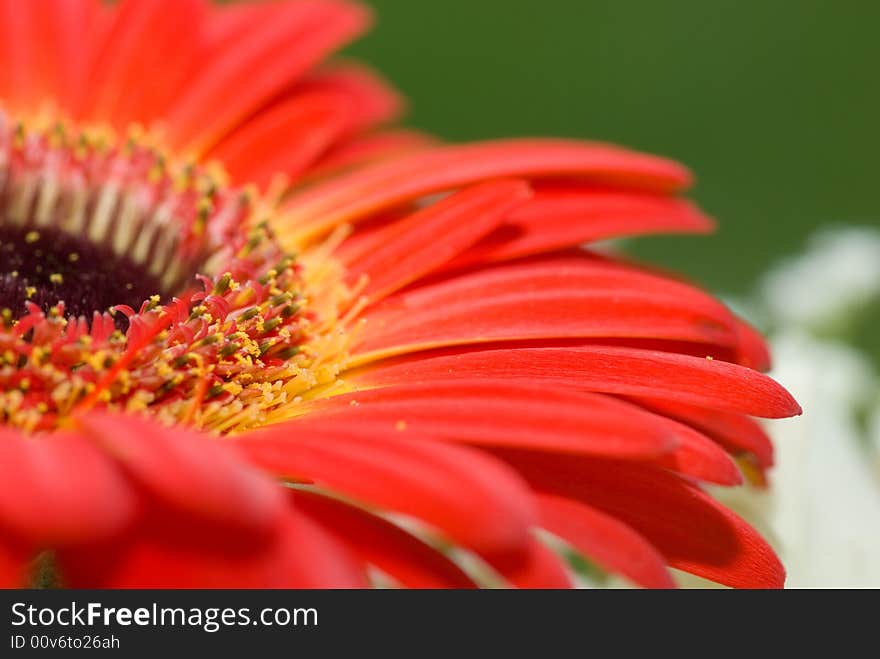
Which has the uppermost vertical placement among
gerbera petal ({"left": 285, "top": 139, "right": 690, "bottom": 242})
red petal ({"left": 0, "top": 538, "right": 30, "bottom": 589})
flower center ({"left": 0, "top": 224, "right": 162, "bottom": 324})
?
gerbera petal ({"left": 285, "top": 139, "right": 690, "bottom": 242})

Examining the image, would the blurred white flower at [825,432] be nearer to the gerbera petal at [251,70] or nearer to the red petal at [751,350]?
the red petal at [751,350]

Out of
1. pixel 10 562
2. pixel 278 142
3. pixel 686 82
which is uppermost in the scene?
pixel 686 82

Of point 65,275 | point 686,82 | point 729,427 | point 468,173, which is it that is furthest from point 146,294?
point 686,82

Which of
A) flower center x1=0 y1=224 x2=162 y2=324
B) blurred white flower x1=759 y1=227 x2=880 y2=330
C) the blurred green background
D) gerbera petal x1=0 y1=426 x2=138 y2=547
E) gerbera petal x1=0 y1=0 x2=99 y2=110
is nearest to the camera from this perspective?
gerbera petal x1=0 y1=426 x2=138 y2=547

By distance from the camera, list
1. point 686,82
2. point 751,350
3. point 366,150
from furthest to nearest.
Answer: point 686,82 → point 366,150 → point 751,350

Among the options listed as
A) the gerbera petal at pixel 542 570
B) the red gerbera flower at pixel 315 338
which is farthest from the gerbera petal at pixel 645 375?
the gerbera petal at pixel 542 570

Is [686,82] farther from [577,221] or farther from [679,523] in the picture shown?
[679,523]

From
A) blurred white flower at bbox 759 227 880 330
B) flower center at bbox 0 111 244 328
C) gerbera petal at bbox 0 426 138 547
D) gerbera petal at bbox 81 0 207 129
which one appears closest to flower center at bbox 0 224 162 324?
flower center at bbox 0 111 244 328

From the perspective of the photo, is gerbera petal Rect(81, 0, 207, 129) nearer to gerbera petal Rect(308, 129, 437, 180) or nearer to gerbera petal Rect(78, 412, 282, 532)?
gerbera petal Rect(308, 129, 437, 180)
